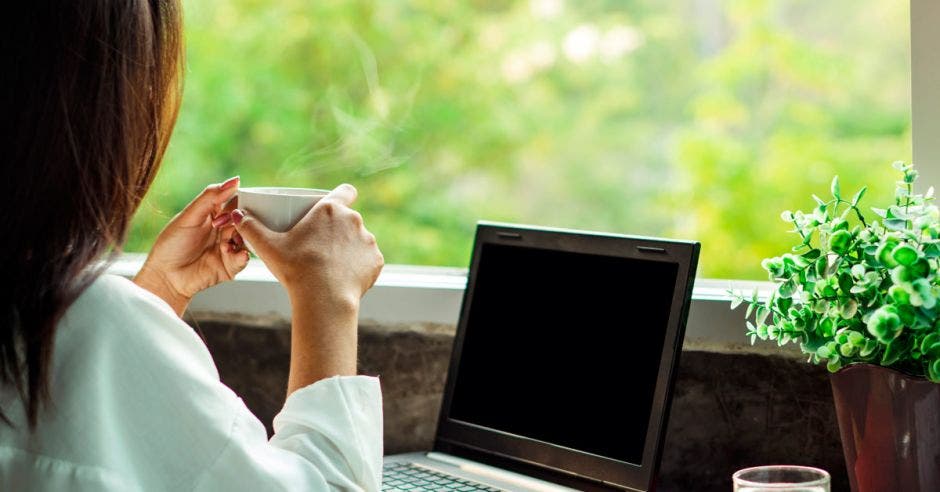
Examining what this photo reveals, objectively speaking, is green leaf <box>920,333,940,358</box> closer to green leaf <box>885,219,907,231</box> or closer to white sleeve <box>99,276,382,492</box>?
green leaf <box>885,219,907,231</box>

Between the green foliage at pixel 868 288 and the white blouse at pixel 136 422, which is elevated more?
the green foliage at pixel 868 288

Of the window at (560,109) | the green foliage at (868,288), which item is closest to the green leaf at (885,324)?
the green foliage at (868,288)

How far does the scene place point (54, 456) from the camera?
2.31 ft

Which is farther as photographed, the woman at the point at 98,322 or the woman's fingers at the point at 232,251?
the woman's fingers at the point at 232,251

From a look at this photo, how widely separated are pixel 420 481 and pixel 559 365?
0.68ft

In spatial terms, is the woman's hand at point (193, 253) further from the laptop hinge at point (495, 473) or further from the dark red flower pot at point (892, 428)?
the dark red flower pot at point (892, 428)

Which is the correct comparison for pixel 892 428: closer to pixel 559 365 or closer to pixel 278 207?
pixel 559 365

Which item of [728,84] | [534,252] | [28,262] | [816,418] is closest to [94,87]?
[28,262]

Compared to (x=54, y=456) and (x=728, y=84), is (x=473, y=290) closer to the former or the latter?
(x=54, y=456)

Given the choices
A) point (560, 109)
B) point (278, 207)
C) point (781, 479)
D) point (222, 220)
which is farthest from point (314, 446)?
point (560, 109)

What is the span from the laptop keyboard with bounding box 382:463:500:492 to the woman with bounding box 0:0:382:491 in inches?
11.4

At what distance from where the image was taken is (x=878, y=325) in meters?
0.84

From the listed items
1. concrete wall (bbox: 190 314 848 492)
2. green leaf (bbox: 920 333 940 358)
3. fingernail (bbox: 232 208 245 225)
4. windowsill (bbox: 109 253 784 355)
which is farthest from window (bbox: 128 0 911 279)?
green leaf (bbox: 920 333 940 358)

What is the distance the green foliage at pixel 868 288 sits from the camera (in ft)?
2.76
